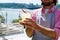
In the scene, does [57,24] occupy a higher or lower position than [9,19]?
higher

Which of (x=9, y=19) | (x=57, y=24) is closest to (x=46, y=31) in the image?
(x=57, y=24)

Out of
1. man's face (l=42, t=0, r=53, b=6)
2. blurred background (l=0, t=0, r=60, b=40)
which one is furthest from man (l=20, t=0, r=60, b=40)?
blurred background (l=0, t=0, r=60, b=40)

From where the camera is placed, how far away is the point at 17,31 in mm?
4176

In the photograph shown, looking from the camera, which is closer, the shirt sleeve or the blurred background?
the shirt sleeve

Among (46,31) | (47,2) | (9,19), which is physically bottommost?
(9,19)

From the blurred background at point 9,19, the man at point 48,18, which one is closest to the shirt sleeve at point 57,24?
the man at point 48,18

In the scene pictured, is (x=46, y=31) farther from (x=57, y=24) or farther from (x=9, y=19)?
(x=9, y=19)

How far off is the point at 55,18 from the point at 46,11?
67 mm

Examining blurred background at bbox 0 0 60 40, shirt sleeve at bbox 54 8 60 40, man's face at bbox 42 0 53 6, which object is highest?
man's face at bbox 42 0 53 6

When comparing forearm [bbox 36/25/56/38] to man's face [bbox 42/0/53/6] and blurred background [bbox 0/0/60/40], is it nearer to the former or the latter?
man's face [bbox 42/0/53/6]

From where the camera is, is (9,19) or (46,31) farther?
(9,19)

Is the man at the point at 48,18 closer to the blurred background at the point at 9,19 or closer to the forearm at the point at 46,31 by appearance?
the forearm at the point at 46,31

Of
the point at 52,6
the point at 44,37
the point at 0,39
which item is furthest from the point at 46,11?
the point at 0,39

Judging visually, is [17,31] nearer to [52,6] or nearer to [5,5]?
[5,5]
